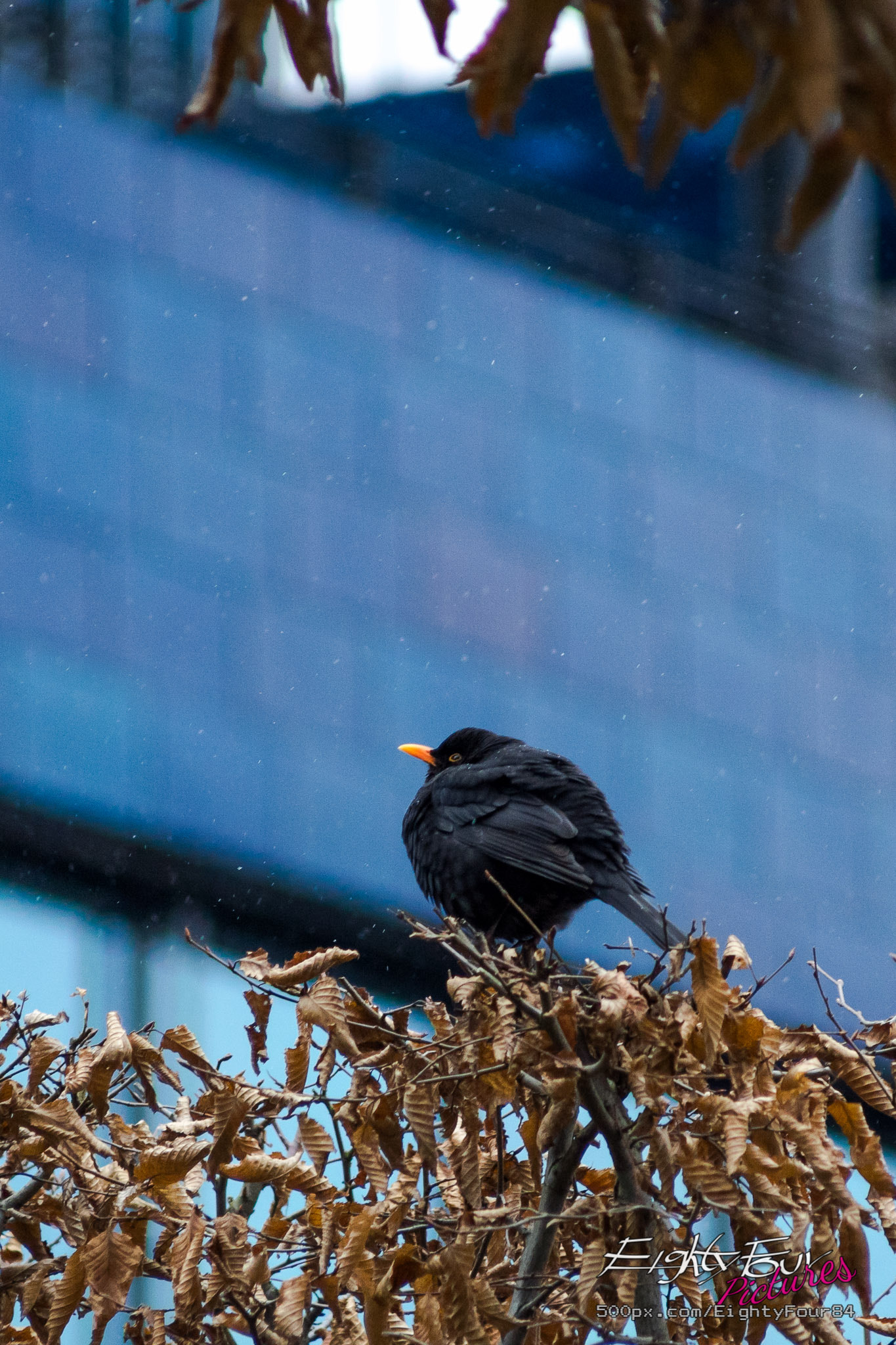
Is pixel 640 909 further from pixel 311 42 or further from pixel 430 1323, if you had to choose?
pixel 311 42

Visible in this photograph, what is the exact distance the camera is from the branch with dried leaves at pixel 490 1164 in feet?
6.63

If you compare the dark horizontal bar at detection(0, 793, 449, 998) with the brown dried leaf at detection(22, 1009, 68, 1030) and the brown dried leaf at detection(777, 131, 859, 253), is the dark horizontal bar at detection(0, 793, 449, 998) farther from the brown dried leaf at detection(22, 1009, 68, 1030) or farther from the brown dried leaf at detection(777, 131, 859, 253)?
the brown dried leaf at detection(777, 131, 859, 253)

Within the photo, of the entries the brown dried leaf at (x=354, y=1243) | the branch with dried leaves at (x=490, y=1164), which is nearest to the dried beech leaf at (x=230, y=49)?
the branch with dried leaves at (x=490, y=1164)

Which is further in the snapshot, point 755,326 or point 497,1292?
point 755,326

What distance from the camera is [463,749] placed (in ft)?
15.1

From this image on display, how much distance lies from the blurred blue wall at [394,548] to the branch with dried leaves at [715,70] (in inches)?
216

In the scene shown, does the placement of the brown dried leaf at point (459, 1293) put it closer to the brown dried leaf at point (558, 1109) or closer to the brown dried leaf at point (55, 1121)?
the brown dried leaf at point (558, 1109)

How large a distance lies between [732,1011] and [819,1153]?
0.21 meters

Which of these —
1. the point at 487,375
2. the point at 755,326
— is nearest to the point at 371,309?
the point at 487,375

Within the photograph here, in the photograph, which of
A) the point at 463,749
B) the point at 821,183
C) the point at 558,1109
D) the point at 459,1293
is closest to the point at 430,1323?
the point at 459,1293

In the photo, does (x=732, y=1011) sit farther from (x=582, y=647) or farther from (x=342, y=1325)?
(x=582, y=647)

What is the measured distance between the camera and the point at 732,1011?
209 centimetres

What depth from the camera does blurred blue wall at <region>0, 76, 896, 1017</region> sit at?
6746mm

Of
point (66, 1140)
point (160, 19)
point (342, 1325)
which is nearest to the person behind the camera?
point (342, 1325)
